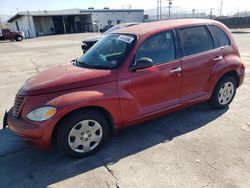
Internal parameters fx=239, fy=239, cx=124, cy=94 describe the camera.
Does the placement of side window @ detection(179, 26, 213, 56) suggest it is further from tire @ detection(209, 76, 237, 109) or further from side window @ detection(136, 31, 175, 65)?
tire @ detection(209, 76, 237, 109)

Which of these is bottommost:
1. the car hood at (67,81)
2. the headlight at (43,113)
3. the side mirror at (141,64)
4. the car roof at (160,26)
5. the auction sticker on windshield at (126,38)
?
the headlight at (43,113)

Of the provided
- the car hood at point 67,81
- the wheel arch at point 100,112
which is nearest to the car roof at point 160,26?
the car hood at point 67,81

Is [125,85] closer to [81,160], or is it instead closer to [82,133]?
[82,133]

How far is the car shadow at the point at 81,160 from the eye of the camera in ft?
10.3

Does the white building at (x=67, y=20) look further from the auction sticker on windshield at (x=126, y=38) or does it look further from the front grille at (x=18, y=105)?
the front grille at (x=18, y=105)

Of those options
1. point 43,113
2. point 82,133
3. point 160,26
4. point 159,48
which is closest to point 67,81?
point 43,113

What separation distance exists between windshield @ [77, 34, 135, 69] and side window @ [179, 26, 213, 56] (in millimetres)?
986

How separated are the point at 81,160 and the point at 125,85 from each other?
1.26 metres

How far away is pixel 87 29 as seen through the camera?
54.5m

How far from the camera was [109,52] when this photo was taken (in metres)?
4.02

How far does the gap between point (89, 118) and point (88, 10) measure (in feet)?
183

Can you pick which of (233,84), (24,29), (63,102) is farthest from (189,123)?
(24,29)

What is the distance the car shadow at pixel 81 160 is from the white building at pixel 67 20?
48175 millimetres

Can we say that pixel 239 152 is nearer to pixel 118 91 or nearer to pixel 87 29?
pixel 118 91
